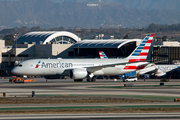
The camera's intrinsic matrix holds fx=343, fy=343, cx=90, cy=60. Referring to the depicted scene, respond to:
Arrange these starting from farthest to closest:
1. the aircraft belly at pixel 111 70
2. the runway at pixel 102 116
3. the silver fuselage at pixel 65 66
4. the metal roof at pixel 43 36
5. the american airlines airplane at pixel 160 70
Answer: the metal roof at pixel 43 36 < the american airlines airplane at pixel 160 70 < the aircraft belly at pixel 111 70 < the silver fuselage at pixel 65 66 < the runway at pixel 102 116

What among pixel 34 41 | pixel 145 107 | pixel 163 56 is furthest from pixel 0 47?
pixel 145 107

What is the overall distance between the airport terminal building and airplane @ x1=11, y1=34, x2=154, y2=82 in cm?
4799

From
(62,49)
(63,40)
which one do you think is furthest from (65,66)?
(63,40)

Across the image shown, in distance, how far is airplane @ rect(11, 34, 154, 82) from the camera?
67875 mm

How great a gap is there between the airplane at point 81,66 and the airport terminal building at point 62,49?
48.0 m

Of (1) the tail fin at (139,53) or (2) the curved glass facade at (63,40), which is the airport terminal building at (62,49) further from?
(1) the tail fin at (139,53)

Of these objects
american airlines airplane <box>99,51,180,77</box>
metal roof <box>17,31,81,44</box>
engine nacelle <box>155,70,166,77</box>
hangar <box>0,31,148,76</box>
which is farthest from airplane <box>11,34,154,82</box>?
metal roof <box>17,31,81,44</box>

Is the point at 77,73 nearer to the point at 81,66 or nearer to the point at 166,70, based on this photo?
the point at 81,66

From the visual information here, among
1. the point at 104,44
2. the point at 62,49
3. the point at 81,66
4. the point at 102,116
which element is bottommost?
the point at 102,116

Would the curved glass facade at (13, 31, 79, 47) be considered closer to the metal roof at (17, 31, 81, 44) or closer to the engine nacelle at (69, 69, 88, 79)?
the metal roof at (17, 31, 81, 44)

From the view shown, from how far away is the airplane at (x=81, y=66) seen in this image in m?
67.9

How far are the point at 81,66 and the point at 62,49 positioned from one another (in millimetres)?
60830

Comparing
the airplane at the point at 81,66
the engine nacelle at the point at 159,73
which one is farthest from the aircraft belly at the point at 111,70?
the engine nacelle at the point at 159,73

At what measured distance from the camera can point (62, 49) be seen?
435ft
